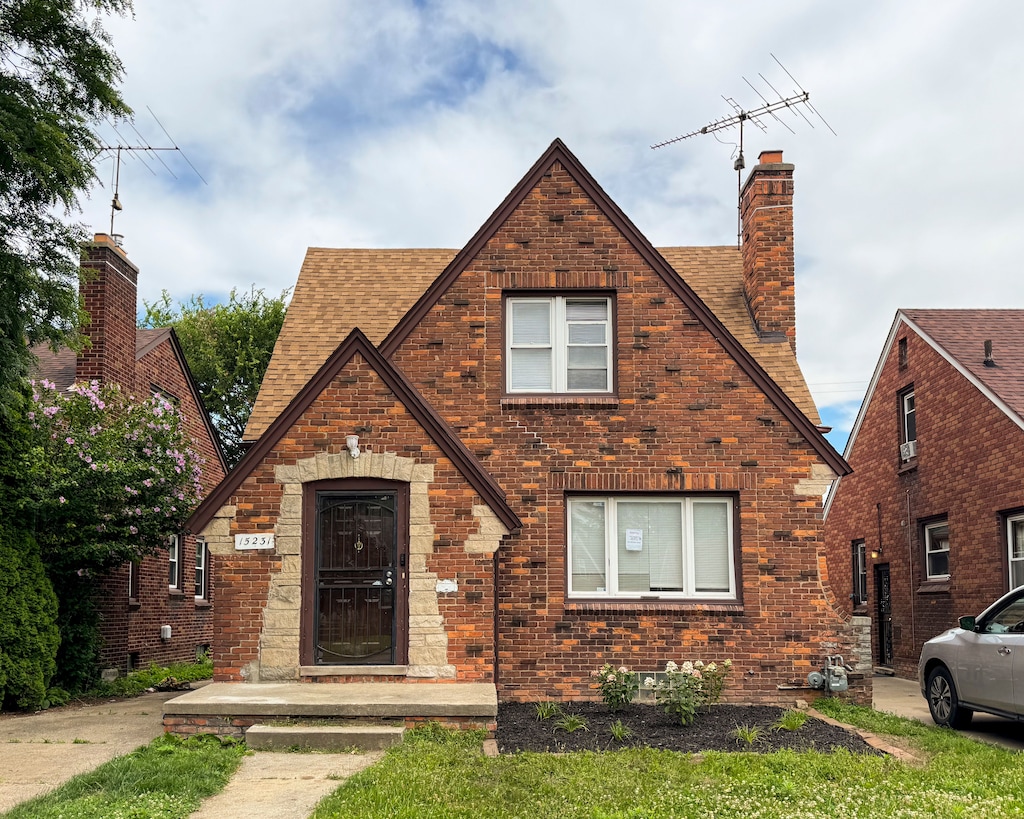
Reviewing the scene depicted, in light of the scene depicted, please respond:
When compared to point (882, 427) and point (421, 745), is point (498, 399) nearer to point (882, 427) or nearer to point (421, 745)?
point (421, 745)

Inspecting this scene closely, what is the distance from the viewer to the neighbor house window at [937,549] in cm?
1825

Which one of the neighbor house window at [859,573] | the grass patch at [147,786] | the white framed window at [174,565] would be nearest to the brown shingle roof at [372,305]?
the grass patch at [147,786]

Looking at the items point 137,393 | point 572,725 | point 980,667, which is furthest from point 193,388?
point 980,667

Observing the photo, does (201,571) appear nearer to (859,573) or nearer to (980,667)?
(859,573)

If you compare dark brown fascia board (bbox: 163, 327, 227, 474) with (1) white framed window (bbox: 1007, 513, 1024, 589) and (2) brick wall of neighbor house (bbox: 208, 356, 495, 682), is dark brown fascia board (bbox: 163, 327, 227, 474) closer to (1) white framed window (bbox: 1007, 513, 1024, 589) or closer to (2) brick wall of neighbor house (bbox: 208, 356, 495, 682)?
(2) brick wall of neighbor house (bbox: 208, 356, 495, 682)

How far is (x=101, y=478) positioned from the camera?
1409 centimetres

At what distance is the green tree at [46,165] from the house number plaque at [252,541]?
3737 mm

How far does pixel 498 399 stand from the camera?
13469mm

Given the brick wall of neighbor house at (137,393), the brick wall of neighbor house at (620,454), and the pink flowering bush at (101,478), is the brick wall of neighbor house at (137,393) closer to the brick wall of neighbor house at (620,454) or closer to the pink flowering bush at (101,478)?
the pink flowering bush at (101,478)

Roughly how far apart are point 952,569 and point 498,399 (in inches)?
360

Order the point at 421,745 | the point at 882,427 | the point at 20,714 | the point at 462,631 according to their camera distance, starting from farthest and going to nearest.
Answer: the point at 882,427
the point at 20,714
the point at 462,631
the point at 421,745

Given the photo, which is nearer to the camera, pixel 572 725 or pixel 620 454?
pixel 572 725

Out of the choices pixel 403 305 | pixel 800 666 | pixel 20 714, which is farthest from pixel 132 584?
pixel 800 666

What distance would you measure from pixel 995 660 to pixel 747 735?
10.6ft
